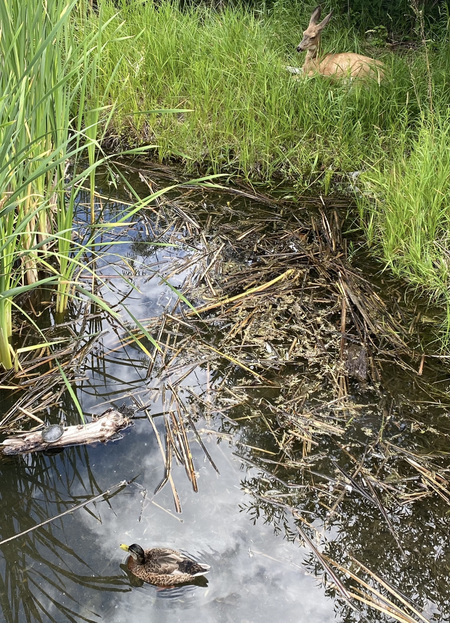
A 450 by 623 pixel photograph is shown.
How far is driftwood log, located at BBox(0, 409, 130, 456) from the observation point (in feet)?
5.90

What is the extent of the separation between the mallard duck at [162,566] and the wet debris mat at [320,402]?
11.1 inches

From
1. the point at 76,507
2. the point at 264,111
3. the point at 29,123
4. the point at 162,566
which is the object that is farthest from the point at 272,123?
the point at 162,566

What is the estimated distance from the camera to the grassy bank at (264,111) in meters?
3.51

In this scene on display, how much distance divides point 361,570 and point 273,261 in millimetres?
1658

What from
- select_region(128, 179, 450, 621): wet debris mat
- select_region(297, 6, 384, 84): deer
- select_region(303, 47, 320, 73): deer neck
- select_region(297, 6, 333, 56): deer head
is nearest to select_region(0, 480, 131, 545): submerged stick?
select_region(128, 179, 450, 621): wet debris mat

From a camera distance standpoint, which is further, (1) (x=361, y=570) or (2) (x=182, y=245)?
(2) (x=182, y=245)

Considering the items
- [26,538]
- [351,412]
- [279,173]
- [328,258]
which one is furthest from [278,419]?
[279,173]

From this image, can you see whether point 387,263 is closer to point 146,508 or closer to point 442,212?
point 442,212

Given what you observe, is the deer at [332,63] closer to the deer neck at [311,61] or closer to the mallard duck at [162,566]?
the deer neck at [311,61]

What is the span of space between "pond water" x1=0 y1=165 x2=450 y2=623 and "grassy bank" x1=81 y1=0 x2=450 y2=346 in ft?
4.76

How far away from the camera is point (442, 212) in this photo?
9.11 feet

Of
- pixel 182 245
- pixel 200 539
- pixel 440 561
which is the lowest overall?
pixel 440 561

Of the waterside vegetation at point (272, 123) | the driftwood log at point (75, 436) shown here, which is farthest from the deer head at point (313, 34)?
the driftwood log at point (75, 436)

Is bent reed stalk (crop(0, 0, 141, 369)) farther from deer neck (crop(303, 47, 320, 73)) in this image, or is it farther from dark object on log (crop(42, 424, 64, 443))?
deer neck (crop(303, 47, 320, 73))
